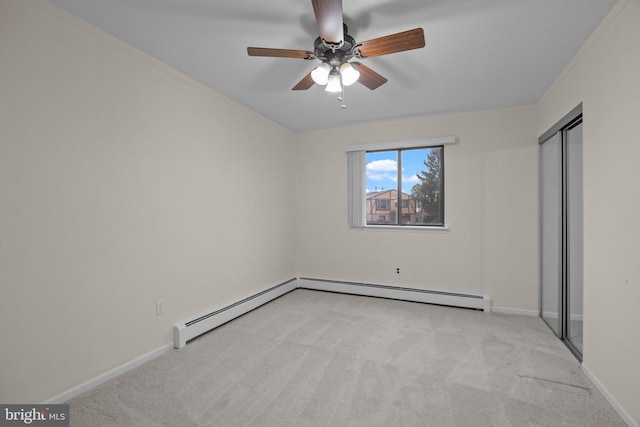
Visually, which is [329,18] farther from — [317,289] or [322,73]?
[317,289]

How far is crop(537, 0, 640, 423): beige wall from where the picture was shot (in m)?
1.65

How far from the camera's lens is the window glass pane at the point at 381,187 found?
4.23 metres

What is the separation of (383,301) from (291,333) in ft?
5.10

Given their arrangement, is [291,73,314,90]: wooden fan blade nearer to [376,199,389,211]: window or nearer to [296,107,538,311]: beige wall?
[296,107,538,311]: beige wall

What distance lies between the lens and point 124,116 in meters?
2.23

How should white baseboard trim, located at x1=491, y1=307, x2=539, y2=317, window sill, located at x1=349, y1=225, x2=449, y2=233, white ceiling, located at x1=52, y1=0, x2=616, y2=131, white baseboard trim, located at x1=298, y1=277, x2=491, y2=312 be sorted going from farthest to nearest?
1. window sill, located at x1=349, y1=225, x2=449, y2=233
2. white baseboard trim, located at x1=298, y1=277, x2=491, y2=312
3. white baseboard trim, located at x1=491, y1=307, x2=539, y2=317
4. white ceiling, located at x1=52, y1=0, x2=616, y2=131

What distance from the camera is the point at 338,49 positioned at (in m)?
2.05

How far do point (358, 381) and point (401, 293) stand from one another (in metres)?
2.06

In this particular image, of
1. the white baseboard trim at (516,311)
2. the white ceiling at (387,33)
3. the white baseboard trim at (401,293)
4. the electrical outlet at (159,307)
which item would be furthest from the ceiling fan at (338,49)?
the white baseboard trim at (516,311)

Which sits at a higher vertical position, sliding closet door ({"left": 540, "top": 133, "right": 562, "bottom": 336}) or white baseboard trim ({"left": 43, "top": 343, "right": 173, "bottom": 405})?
sliding closet door ({"left": 540, "top": 133, "right": 562, "bottom": 336})

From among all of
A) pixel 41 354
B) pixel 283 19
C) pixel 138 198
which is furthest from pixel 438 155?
pixel 41 354

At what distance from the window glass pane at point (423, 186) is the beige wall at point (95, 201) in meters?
2.49

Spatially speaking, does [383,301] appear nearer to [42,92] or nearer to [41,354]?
[41,354]

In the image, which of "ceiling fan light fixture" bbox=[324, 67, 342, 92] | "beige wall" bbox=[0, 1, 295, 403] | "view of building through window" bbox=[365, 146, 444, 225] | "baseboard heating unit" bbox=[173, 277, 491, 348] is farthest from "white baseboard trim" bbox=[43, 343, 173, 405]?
"view of building through window" bbox=[365, 146, 444, 225]
